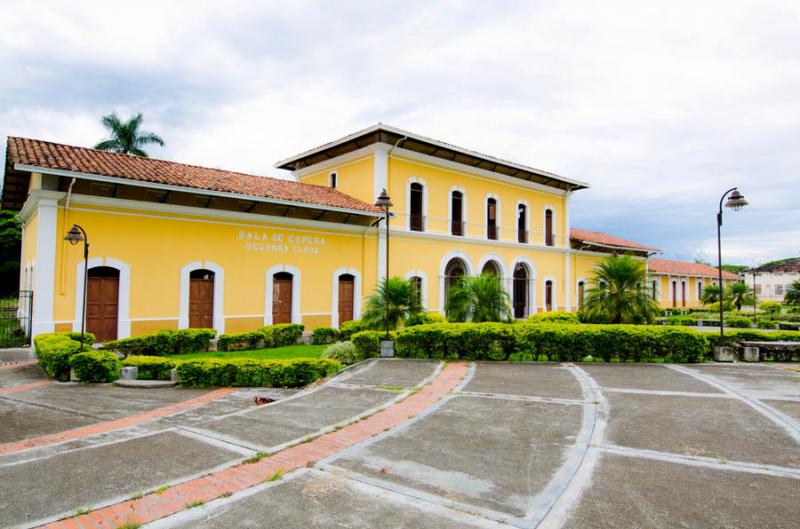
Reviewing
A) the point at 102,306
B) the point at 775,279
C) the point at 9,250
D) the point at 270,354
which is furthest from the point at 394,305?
the point at 775,279

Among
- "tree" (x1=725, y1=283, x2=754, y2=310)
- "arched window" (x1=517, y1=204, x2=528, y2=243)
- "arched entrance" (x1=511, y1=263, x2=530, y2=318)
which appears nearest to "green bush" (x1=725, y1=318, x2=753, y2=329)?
"arched entrance" (x1=511, y1=263, x2=530, y2=318)

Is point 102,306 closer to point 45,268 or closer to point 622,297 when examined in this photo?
point 45,268

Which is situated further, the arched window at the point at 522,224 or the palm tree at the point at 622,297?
the arched window at the point at 522,224

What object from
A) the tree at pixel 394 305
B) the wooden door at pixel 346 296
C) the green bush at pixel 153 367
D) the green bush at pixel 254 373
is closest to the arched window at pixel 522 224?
the wooden door at pixel 346 296

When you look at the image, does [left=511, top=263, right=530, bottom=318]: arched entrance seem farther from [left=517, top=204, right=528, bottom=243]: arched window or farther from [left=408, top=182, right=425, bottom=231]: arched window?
[left=408, top=182, right=425, bottom=231]: arched window

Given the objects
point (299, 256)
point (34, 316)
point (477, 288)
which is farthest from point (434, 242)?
point (34, 316)

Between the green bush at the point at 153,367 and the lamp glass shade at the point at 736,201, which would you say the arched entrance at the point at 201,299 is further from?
the lamp glass shade at the point at 736,201

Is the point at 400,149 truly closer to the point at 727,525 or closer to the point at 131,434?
the point at 131,434

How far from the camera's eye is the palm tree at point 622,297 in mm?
14664

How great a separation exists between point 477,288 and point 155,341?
8636 mm

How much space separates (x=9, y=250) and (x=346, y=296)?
2773 centimetres

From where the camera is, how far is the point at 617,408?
6539 mm

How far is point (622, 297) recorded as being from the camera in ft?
48.5

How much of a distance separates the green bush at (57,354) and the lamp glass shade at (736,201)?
1508 cm
